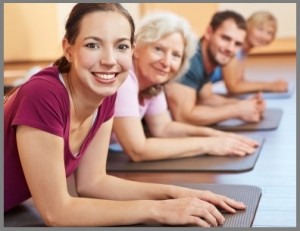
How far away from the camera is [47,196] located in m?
1.64

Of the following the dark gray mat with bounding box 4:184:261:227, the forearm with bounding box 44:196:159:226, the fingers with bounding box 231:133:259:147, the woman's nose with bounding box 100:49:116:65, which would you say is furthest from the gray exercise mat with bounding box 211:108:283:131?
the woman's nose with bounding box 100:49:116:65

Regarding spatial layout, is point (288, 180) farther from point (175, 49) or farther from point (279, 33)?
point (279, 33)

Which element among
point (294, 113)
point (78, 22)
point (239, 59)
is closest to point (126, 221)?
point (78, 22)

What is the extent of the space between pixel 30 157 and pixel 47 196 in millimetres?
106

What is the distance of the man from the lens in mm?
3219

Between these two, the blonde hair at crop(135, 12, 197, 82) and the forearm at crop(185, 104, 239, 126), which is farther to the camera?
the forearm at crop(185, 104, 239, 126)

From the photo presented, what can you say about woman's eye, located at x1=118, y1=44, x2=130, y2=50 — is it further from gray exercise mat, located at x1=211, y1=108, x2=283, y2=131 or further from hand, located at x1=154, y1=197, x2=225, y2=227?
gray exercise mat, located at x1=211, y1=108, x2=283, y2=131

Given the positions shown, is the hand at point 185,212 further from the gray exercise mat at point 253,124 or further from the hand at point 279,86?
the hand at point 279,86

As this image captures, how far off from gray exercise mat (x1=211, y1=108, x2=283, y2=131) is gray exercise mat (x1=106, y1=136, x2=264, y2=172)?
52cm

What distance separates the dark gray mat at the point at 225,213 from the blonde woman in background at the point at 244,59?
192cm

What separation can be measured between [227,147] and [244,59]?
5.42 feet

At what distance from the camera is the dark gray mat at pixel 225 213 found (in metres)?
1.86

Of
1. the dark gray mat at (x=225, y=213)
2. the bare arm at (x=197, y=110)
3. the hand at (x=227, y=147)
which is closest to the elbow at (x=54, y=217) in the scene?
the dark gray mat at (x=225, y=213)

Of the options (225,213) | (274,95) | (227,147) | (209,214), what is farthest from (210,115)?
(209,214)
